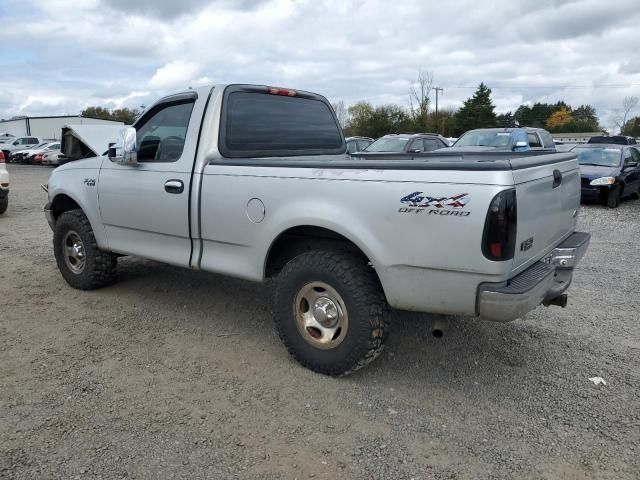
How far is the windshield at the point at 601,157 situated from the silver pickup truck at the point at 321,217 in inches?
412

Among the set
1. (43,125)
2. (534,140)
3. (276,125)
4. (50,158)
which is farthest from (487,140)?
(43,125)

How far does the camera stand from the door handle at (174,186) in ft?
13.3

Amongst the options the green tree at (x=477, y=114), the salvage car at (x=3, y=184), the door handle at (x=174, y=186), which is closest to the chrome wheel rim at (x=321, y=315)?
the door handle at (x=174, y=186)

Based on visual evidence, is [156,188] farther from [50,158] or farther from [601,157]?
[50,158]

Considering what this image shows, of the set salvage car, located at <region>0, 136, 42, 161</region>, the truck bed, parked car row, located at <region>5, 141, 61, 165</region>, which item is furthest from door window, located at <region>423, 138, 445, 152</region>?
salvage car, located at <region>0, 136, 42, 161</region>

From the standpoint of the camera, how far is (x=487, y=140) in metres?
12.2

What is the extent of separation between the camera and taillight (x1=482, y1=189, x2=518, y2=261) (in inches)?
107

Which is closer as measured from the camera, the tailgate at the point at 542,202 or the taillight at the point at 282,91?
the tailgate at the point at 542,202

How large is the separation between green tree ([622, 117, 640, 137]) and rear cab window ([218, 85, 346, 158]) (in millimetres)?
74583

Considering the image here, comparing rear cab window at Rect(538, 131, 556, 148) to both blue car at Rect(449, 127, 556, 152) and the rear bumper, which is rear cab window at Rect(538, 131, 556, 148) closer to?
blue car at Rect(449, 127, 556, 152)

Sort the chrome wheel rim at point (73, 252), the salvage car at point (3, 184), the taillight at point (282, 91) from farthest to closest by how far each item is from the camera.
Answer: the salvage car at point (3, 184) → the chrome wheel rim at point (73, 252) → the taillight at point (282, 91)

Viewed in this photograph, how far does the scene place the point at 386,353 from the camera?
396cm

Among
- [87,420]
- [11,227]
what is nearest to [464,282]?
[87,420]

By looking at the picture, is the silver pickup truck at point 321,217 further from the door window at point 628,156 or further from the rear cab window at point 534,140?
the door window at point 628,156
